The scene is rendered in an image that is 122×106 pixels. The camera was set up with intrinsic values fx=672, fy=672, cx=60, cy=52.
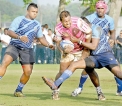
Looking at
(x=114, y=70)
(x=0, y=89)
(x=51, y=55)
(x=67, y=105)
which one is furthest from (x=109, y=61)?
(x=51, y=55)

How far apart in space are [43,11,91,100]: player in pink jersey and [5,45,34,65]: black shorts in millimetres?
1087

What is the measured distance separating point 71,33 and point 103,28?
70cm

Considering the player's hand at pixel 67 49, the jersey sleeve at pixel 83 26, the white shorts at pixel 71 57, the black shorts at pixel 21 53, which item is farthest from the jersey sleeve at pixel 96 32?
the black shorts at pixel 21 53

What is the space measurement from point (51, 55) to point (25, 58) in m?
21.5

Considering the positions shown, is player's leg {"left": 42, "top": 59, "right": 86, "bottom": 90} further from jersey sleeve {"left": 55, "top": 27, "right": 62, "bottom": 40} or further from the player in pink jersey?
jersey sleeve {"left": 55, "top": 27, "right": 62, "bottom": 40}

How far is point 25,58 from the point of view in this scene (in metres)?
15.3

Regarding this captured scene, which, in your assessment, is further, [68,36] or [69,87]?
[69,87]

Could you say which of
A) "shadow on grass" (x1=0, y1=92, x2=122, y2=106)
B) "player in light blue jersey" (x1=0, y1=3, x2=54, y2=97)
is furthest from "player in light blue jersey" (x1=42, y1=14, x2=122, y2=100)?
"player in light blue jersey" (x1=0, y1=3, x2=54, y2=97)

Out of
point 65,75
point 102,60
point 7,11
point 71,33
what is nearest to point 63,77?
point 65,75

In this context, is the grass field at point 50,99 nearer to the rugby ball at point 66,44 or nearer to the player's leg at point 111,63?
the player's leg at point 111,63

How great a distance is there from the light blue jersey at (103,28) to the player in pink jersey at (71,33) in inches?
10.4

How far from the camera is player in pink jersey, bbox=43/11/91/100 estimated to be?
14.1 m

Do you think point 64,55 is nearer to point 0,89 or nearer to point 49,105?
point 49,105

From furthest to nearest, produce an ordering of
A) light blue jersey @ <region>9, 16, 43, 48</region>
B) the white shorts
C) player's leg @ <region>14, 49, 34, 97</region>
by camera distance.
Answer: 1. player's leg @ <region>14, 49, 34, 97</region>
2. light blue jersey @ <region>9, 16, 43, 48</region>
3. the white shorts
